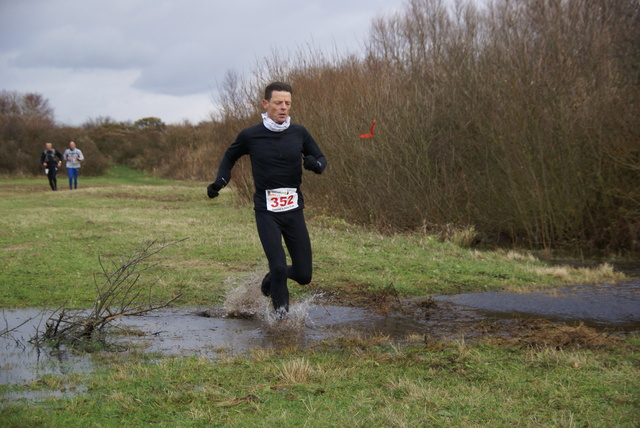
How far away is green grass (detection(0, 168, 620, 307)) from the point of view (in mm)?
9250

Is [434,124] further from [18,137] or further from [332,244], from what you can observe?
[18,137]

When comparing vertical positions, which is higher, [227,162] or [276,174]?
[227,162]

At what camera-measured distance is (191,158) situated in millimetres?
43500

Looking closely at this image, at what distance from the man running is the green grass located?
6.00ft

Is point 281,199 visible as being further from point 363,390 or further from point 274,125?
point 363,390

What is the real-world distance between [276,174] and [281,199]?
248 millimetres

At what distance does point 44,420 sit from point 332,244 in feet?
30.4

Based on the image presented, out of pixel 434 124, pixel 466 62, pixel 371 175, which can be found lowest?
pixel 371 175

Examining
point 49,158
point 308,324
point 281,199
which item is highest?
point 49,158

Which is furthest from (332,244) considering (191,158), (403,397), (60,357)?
(191,158)

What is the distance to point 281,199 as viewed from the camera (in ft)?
22.7

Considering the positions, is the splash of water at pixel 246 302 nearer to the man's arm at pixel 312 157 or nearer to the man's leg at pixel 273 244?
the man's leg at pixel 273 244

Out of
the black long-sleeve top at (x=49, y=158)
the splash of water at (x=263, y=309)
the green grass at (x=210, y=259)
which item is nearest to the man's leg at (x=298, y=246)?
the splash of water at (x=263, y=309)

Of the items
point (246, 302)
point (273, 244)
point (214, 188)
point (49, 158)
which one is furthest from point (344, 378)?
point (49, 158)
